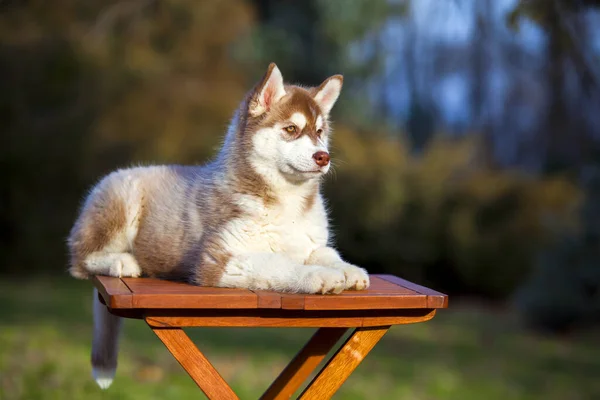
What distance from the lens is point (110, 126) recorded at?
13.6 m

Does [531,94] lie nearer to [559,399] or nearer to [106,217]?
[559,399]

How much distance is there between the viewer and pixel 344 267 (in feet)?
9.92

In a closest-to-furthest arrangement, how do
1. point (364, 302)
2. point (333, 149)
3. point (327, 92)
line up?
point (364, 302), point (327, 92), point (333, 149)

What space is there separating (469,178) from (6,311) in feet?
23.8

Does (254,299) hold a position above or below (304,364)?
above

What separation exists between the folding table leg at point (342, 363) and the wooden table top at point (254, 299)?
0.63 feet

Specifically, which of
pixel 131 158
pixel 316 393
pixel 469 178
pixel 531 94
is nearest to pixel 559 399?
pixel 316 393

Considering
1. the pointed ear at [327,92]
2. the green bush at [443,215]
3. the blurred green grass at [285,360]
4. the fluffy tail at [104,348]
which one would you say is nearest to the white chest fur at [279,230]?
the pointed ear at [327,92]

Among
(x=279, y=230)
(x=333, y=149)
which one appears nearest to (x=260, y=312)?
(x=279, y=230)

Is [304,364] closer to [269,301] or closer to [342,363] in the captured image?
[342,363]

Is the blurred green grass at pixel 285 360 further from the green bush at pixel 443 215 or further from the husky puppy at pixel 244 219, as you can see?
the husky puppy at pixel 244 219

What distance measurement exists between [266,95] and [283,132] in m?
0.19

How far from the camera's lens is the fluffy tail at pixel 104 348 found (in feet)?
11.9

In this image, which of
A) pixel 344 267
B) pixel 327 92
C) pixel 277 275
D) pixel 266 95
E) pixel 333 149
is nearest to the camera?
pixel 277 275
